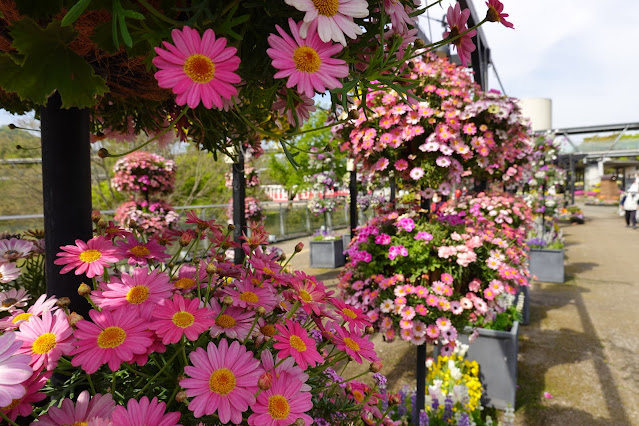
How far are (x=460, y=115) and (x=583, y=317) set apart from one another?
4203 mm

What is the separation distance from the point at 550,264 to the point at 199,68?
7836 mm

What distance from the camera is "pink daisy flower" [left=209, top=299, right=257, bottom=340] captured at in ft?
2.00

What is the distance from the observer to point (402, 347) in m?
4.23

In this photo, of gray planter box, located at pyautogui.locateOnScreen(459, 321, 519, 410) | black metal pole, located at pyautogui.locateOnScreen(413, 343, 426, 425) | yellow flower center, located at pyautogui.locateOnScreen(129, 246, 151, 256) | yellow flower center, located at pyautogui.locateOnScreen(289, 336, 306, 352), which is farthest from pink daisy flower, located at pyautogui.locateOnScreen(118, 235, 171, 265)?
gray planter box, located at pyautogui.locateOnScreen(459, 321, 519, 410)

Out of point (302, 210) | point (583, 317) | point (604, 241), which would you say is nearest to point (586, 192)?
point (604, 241)

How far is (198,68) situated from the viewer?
0.45 meters

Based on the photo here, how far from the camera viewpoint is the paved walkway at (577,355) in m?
3.09

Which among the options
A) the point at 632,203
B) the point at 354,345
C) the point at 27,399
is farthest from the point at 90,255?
the point at 632,203

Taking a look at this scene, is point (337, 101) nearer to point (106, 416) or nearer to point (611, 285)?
point (106, 416)

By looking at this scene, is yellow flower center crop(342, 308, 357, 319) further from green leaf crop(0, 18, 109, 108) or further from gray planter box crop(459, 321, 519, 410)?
gray planter box crop(459, 321, 519, 410)

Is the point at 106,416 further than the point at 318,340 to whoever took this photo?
No

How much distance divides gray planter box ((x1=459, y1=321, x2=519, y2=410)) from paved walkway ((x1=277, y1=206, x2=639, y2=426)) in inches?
7.1

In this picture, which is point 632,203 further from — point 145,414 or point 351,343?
point 145,414

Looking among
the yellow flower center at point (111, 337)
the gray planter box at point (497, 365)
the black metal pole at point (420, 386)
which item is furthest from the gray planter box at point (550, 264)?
the yellow flower center at point (111, 337)
